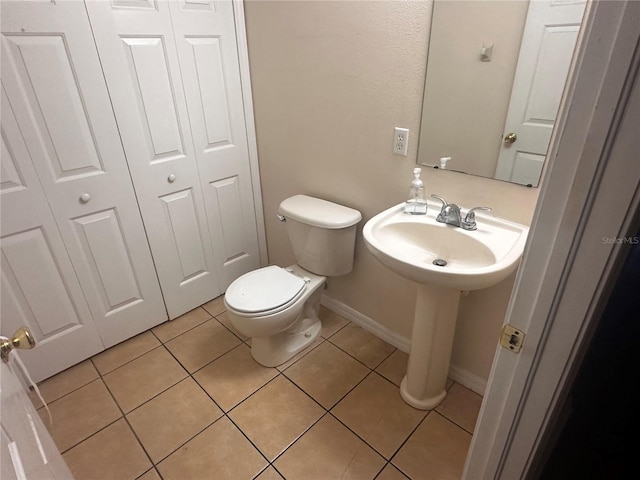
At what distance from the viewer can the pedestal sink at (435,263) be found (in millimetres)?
1132

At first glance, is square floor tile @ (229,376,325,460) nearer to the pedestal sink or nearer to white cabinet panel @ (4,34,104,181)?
the pedestal sink

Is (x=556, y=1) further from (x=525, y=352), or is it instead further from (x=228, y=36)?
(x=228, y=36)

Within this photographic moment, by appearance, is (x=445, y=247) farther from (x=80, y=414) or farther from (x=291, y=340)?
(x=80, y=414)

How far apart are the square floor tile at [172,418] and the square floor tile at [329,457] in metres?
0.39

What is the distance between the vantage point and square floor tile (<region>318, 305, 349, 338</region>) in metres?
2.07

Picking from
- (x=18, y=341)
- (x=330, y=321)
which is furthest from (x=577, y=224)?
(x=330, y=321)

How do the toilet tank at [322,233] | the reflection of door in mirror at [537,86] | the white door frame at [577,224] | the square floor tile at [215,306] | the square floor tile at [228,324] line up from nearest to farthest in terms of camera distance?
the white door frame at [577,224] < the reflection of door in mirror at [537,86] < the toilet tank at [322,233] < the square floor tile at [228,324] < the square floor tile at [215,306]

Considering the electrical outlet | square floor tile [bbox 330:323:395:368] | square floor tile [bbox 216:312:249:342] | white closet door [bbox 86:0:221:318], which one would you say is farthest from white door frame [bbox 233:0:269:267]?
the electrical outlet

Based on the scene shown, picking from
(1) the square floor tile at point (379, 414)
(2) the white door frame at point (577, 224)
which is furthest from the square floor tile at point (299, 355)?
(2) the white door frame at point (577, 224)

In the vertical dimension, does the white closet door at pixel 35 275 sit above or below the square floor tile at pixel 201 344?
above

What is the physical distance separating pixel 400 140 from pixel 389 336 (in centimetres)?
102

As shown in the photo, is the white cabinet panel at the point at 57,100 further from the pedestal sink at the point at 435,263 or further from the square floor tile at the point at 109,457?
the pedestal sink at the point at 435,263

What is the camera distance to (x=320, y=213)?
5.86 feet

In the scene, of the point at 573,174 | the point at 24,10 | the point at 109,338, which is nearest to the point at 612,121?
the point at 573,174
